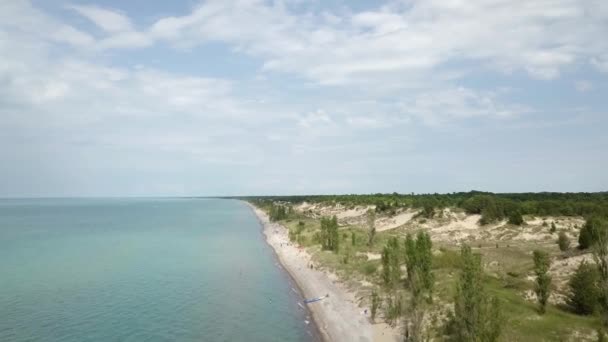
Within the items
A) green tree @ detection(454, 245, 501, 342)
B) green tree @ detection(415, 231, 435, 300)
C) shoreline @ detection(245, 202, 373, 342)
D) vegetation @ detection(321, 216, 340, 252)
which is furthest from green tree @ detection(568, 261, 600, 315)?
vegetation @ detection(321, 216, 340, 252)

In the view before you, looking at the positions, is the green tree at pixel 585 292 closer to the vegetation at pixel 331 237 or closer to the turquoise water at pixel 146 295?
the turquoise water at pixel 146 295

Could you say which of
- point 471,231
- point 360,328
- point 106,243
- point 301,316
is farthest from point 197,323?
point 106,243

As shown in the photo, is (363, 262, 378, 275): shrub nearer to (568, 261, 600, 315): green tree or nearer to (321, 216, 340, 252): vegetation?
(321, 216, 340, 252): vegetation

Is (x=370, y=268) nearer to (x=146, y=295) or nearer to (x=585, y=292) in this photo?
(x=585, y=292)

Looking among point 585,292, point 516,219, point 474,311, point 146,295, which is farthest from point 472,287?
point 516,219

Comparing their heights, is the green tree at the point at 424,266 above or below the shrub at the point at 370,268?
above

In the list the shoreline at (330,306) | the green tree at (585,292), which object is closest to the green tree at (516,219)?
the shoreline at (330,306)
